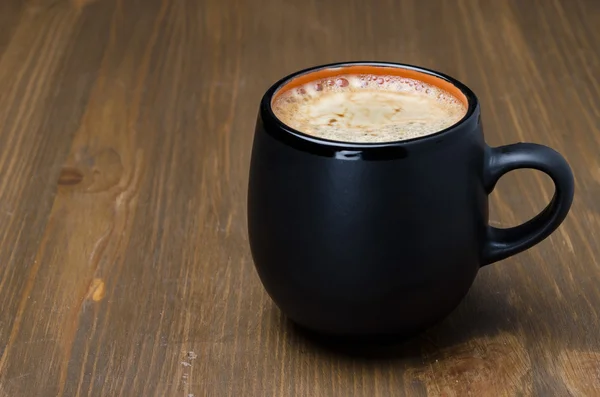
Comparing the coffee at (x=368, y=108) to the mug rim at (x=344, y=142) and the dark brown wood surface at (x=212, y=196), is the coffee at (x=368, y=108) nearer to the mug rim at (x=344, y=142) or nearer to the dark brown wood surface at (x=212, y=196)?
the mug rim at (x=344, y=142)

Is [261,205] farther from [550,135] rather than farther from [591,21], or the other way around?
[591,21]

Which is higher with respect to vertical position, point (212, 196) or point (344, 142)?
point (344, 142)

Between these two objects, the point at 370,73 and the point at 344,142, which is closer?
the point at 344,142

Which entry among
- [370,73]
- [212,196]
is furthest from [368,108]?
[212,196]

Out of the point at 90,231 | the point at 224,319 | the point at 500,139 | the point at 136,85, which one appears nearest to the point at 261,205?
the point at 224,319

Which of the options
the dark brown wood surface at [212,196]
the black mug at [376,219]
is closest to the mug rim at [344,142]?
the black mug at [376,219]

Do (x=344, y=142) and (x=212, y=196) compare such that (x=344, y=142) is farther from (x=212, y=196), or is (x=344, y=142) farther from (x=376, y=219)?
(x=212, y=196)

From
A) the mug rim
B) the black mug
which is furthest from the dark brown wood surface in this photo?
the mug rim
